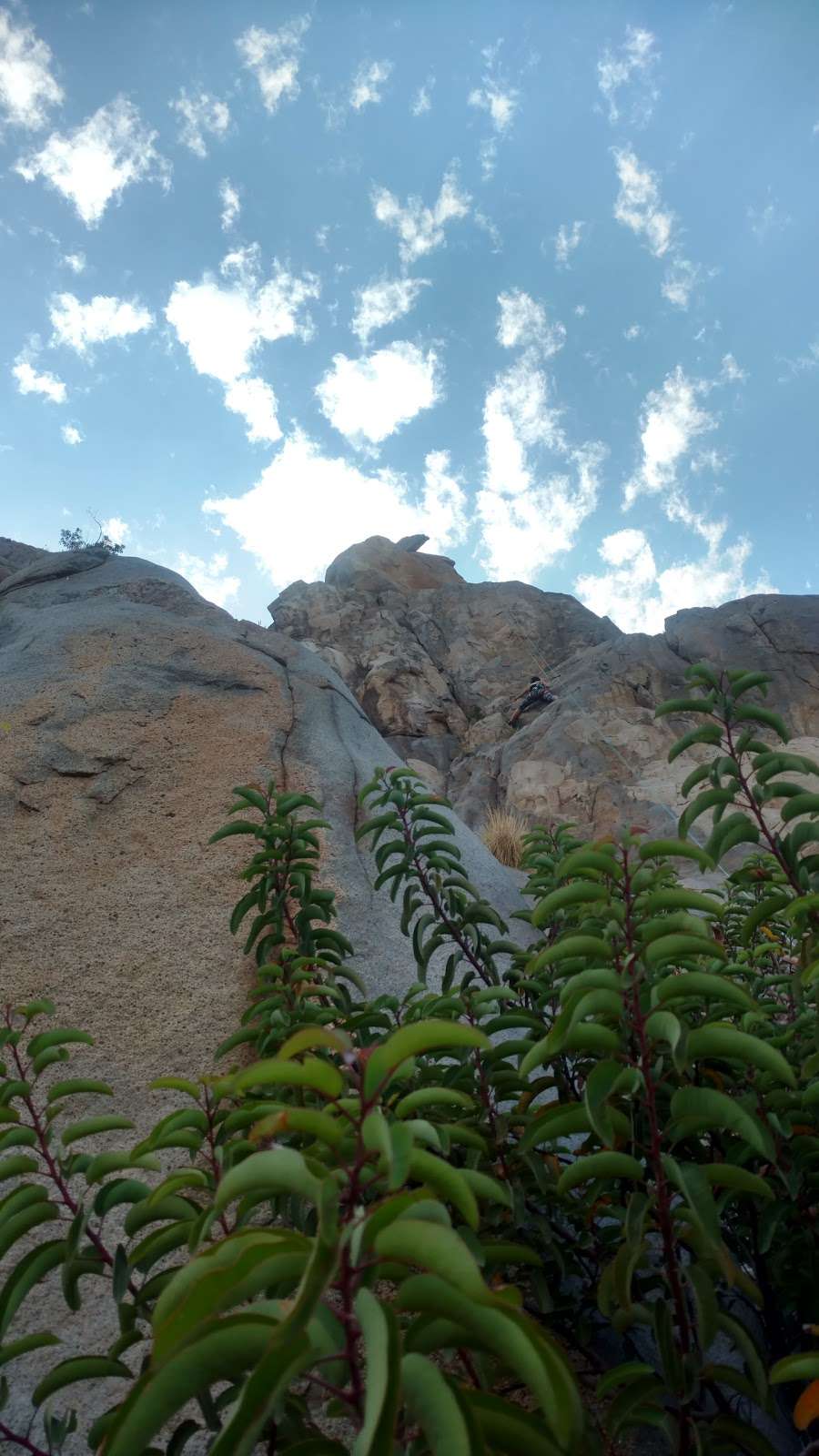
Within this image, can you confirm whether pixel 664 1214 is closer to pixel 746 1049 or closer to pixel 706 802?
pixel 746 1049

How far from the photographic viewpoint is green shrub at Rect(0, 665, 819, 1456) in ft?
2.46

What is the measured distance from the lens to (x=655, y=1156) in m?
1.18

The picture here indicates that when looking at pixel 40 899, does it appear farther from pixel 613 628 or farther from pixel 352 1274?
pixel 613 628

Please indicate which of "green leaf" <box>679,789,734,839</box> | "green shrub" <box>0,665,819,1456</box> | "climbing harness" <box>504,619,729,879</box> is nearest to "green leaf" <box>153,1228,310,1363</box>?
"green shrub" <box>0,665,819,1456</box>

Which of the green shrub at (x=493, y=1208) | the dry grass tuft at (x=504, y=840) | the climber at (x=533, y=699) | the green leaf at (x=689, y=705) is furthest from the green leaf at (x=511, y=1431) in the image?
the climber at (x=533, y=699)

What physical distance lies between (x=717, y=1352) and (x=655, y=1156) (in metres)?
1.38

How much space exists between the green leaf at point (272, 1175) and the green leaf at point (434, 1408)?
0.17m

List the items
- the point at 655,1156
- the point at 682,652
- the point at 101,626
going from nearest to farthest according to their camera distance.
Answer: the point at 655,1156, the point at 101,626, the point at 682,652

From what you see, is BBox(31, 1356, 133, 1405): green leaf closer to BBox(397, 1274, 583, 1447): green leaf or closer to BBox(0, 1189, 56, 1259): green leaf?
BBox(0, 1189, 56, 1259): green leaf

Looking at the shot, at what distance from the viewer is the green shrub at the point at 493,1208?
0.75m

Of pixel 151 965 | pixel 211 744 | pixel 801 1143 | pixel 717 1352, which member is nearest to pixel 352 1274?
pixel 801 1143

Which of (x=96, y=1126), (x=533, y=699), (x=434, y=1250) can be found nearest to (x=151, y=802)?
(x=96, y=1126)

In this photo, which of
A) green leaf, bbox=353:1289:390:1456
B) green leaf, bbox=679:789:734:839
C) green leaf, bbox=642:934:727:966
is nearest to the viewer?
green leaf, bbox=353:1289:390:1456

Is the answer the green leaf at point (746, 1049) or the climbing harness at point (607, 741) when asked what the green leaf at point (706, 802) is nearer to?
the green leaf at point (746, 1049)
